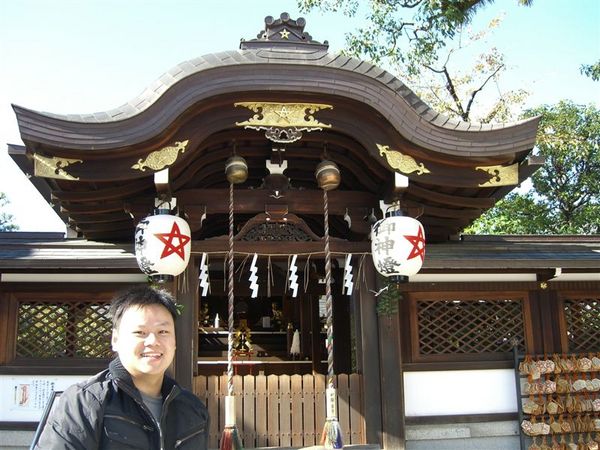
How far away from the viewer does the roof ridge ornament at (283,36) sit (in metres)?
6.00

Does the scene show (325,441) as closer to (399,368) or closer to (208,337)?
(399,368)

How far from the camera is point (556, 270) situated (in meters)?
7.23

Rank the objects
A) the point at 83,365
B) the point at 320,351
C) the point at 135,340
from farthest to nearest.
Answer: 1. the point at 320,351
2. the point at 83,365
3. the point at 135,340

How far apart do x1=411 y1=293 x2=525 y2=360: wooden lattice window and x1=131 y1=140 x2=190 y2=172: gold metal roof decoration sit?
3.61 metres

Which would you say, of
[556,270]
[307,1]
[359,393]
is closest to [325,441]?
[359,393]

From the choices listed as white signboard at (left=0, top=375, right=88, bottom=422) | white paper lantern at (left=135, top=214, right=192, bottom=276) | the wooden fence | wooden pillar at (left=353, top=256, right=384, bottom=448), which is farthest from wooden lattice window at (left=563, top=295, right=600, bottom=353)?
white signboard at (left=0, top=375, right=88, bottom=422)

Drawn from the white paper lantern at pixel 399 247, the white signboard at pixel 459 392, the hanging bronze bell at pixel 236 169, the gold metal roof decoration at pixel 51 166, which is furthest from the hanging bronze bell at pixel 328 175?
the white signboard at pixel 459 392

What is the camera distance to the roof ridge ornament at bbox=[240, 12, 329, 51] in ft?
19.7

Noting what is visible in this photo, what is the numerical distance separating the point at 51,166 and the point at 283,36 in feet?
8.96

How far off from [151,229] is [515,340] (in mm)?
4817

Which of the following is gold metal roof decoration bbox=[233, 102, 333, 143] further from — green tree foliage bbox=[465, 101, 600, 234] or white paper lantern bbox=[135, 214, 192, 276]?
green tree foliage bbox=[465, 101, 600, 234]

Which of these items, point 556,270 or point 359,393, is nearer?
point 359,393

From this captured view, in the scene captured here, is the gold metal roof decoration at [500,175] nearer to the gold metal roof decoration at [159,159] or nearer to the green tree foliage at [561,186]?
the gold metal roof decoration at [159,159]

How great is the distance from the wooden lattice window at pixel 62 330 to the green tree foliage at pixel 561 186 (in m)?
13.6
